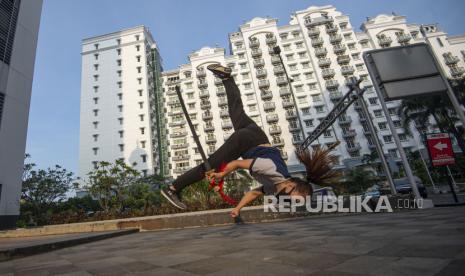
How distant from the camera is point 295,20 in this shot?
59562mm

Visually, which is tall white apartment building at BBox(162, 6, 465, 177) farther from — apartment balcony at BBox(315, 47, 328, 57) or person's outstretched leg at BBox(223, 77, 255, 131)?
person's outstretched leg at BBox(223, 77, 255, 131)

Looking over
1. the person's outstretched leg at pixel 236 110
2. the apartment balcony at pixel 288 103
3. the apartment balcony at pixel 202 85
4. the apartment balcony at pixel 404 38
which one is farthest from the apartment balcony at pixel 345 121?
the person's outstretched leg at pixel 236 110

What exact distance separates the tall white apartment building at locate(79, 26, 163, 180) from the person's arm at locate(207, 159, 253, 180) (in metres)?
47.9

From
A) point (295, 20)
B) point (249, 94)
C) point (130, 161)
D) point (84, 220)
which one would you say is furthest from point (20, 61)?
point (295, 20)

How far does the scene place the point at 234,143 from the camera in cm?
424

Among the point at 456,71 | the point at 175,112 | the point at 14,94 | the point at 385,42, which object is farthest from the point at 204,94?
the point at 456,71

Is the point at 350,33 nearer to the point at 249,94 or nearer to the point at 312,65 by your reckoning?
the point at 312,65

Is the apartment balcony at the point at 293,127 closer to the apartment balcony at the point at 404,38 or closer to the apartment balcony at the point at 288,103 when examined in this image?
the apartment balcony at the point at 288,103

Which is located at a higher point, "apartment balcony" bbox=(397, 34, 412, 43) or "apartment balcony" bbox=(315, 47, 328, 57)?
"apartment balcony" bbox=(397, 34, 412, 43)

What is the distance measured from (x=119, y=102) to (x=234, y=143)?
Result: 56842mm

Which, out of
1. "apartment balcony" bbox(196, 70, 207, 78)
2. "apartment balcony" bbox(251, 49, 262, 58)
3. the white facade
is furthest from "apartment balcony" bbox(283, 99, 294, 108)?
the white facade

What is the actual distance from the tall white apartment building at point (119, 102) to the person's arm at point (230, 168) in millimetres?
47869

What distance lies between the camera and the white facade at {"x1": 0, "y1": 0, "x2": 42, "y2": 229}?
49.8 feet

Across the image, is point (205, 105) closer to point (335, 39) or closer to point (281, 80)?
point (281, 80)
